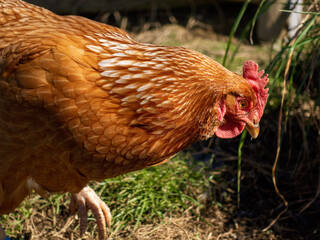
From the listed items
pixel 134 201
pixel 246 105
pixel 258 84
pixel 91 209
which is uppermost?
pixel 258 84

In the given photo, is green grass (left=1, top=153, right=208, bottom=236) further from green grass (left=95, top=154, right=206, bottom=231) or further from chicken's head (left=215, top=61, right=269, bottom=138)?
chicken's head (left=215, top=61, right=269, bottom=138)

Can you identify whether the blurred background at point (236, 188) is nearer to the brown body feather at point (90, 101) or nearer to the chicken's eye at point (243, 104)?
the chicken's eye at point (243, 104)

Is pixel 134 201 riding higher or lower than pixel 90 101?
lower

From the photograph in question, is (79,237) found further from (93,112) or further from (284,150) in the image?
(284,150)

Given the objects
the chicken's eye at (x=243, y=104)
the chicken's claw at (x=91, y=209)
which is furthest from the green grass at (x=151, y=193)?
the chicken's eye at (x=243, y=104)

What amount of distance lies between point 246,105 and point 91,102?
2.80 feet

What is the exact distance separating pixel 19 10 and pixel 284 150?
2.32 m

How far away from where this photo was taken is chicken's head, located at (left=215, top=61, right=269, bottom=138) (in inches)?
82.1

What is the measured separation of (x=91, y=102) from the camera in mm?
1788

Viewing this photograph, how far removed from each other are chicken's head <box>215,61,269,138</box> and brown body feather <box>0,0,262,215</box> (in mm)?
23

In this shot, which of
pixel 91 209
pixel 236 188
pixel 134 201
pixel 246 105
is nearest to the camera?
pixel 246 105

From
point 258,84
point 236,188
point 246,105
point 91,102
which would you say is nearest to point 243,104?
point 246,105

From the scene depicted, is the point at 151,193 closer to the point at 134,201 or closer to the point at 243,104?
the point at 134,201

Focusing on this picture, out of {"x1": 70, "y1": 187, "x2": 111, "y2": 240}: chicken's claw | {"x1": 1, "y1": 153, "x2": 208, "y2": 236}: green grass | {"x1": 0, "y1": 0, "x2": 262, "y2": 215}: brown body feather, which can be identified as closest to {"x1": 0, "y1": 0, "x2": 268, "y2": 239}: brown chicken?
{"x1": 0, "y1": 0, "x2": 262, "y2": 215}: brown body feather
